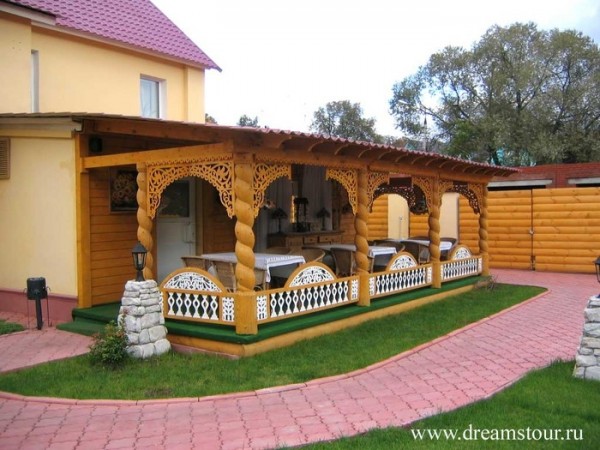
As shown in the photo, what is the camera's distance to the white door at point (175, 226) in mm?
9203

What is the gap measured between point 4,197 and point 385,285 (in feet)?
20.8

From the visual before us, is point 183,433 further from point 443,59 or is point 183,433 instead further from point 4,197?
point 443,59

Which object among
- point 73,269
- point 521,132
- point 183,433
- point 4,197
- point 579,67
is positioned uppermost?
point 579,67

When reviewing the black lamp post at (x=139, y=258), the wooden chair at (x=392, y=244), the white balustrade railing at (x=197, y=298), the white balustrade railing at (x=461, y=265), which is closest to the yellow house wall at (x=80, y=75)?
the black lamp post at (x=139, y=258)

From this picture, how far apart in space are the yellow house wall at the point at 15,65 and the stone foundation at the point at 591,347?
941 centimetres

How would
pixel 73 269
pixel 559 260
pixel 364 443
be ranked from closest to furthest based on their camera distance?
pixel 364 443 < pixel 73 269 < pixel 559 260

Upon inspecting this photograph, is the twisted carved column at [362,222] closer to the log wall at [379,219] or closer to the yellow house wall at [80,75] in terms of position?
the yellow house wall at [80,75]

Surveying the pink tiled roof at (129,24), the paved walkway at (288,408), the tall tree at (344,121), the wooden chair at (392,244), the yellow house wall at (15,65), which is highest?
the tall tree at (344,121)

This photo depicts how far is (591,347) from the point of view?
5297 mm

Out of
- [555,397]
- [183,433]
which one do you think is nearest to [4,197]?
[183,433]

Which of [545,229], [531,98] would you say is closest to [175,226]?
[545,229]

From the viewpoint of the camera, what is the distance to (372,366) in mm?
5941

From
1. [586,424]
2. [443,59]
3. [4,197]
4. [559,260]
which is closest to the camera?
[586,424]

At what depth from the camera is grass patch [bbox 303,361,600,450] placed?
390cm
